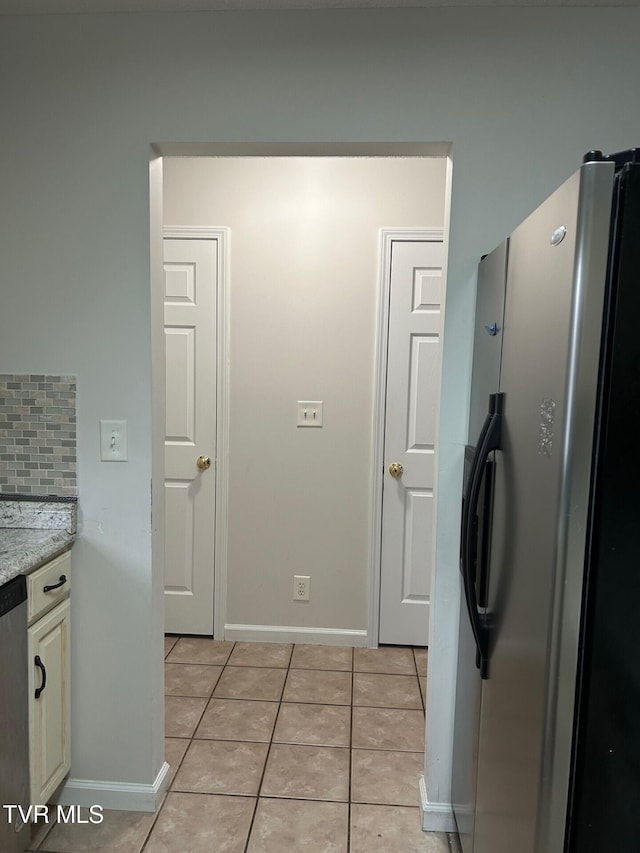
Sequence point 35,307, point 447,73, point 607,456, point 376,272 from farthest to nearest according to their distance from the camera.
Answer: point 376,272, point 35,307, point 447,73, point 607,456

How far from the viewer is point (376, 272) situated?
2900 millimetres

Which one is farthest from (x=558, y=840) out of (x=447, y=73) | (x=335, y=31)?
(x=335, y=31)

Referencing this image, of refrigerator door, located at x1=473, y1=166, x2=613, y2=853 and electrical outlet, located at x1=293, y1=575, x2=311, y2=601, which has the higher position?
refrigerator door, located at x1=473, y1=166, x2=613, y2=853

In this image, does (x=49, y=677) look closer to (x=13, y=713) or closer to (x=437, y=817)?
(x=13, y=713)

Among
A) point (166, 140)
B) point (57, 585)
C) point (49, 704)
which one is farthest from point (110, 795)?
point (166, 140)

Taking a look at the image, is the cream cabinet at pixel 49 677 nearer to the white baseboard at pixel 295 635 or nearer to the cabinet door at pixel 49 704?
the cabinet door at pixel 49 704

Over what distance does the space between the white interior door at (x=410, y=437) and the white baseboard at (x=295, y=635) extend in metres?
0.16

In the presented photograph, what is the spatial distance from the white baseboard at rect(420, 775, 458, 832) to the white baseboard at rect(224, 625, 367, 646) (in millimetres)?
1242

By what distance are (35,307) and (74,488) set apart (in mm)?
567

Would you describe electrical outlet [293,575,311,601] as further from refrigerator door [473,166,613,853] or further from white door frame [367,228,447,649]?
refrigerator door [473,166,613,853]

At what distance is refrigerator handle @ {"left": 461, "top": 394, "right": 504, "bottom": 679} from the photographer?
4.33 feet

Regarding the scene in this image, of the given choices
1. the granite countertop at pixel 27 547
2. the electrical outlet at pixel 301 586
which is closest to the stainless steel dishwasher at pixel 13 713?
the granite countertop at pixel 27 547

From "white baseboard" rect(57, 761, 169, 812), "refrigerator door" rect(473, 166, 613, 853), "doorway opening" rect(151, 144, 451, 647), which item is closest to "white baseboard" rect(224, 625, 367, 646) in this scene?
"doorway opening" rect(151, 144, 451, 647)

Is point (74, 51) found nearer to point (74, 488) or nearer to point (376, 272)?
point (74, 488)
